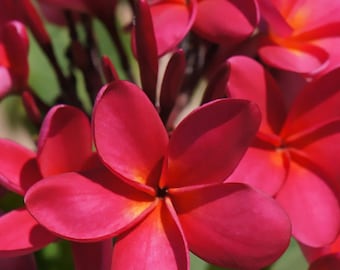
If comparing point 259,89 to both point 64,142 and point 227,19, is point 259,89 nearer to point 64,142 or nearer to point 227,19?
point 227,19

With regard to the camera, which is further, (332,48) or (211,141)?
(332,48)

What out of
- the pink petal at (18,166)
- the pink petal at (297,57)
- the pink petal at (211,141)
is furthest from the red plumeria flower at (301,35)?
the pink petal at (18,166)

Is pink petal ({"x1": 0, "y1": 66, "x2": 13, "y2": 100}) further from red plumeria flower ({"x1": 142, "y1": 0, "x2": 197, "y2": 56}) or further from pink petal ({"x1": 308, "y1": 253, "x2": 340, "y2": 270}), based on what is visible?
pink petal ({"x1": 308, "y1": 253, "x2": 340, "y2": 270})

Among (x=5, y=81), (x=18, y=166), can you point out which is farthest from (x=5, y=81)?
(x=18, y=166)

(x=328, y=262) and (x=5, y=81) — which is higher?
(x=5, y=81)

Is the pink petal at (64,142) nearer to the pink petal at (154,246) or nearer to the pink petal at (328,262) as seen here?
the pink petal at (154,246)
